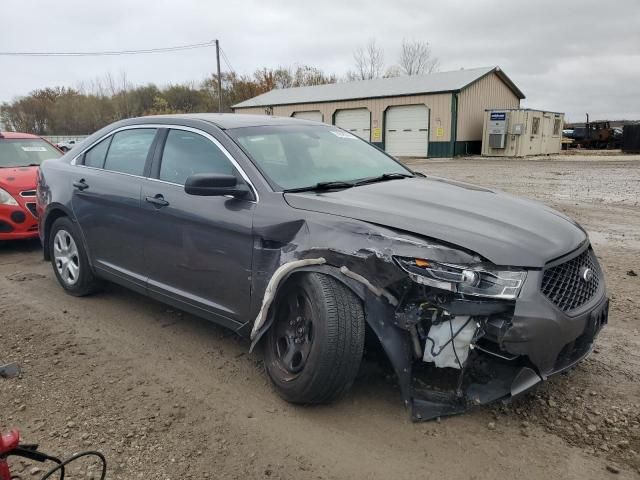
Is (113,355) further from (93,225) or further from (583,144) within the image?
(583,144)

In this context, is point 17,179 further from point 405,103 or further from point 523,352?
point 405,103

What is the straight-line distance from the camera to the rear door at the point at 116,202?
4172mm

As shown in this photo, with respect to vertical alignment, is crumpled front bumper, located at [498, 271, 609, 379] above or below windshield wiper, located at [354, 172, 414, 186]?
below

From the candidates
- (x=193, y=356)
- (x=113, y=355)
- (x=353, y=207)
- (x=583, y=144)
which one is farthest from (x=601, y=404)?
(x=583, y=144)

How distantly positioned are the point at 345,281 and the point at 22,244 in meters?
6.28

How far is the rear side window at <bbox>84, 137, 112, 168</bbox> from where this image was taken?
4.78 meters

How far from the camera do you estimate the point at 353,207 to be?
307 centimetres

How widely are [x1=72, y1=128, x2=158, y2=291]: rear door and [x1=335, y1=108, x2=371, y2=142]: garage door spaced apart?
25.8 m

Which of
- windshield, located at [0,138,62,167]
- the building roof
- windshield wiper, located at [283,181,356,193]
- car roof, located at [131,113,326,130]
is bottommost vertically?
windshield wiper, located at [283,181,356,193]

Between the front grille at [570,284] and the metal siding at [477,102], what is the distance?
83.8 ft

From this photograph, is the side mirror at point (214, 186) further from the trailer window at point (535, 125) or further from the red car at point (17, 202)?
the trailer window at point (535, 125)

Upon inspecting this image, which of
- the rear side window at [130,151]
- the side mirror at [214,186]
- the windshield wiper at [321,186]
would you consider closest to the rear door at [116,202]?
the rear side window at [130,151]

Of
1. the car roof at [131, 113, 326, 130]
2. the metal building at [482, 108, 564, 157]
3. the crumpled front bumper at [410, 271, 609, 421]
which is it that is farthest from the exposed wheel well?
the metal building at [482, 108, 564, 157]

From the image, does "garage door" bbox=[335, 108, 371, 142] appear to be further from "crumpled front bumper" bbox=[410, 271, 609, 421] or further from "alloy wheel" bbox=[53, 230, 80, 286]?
"crumpled front bumper" bbox=[410, 271, 609, 421]
